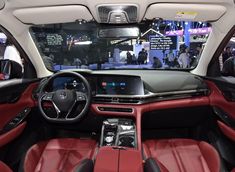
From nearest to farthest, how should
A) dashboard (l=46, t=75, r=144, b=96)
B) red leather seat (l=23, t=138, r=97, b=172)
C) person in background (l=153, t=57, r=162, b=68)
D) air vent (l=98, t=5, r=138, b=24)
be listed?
air vent (l=98, t=5, r=138, b=24) < red leather seat (l=23, t=138, r=97, b=172) < dashboard (l=46, t=75, r=144, b=96) < person in background (l=153, t=57, r=162, b=68)

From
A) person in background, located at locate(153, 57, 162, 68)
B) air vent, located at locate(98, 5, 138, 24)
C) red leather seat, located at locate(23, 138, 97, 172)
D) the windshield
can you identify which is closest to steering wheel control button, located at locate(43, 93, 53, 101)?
red leather seat, located at locate(23, 138, 97, 172)

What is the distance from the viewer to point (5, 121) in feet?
9.04

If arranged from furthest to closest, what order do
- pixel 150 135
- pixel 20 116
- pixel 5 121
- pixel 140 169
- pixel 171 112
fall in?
pixel 150 135 → pixel 171 112 → pixel 20 116 → pixel 5 121 → pixel 140 169

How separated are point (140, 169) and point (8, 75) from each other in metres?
1.48

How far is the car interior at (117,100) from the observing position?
2455mm

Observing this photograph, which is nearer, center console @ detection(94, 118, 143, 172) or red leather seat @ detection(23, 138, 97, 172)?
center console @ detection(94, 118, 143, 172)

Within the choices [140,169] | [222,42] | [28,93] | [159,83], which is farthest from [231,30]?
[28,93]

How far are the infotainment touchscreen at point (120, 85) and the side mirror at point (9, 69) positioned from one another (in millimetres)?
726

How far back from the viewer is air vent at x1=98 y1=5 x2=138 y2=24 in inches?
94.0

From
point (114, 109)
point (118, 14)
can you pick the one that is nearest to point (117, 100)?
point (114, 109)

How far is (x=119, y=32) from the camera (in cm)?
282

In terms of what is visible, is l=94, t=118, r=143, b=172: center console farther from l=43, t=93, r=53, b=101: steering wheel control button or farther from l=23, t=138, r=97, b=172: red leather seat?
l=43, t=93, r=53, b=101: steering wheel control button

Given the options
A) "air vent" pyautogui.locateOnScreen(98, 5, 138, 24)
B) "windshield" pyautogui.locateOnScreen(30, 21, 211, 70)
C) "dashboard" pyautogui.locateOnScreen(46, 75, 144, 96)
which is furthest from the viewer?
"windshield" pyautogui.locateOnScreen(30, 21, 211, 70)

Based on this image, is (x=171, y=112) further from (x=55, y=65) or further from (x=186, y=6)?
(x=55, y=65)
